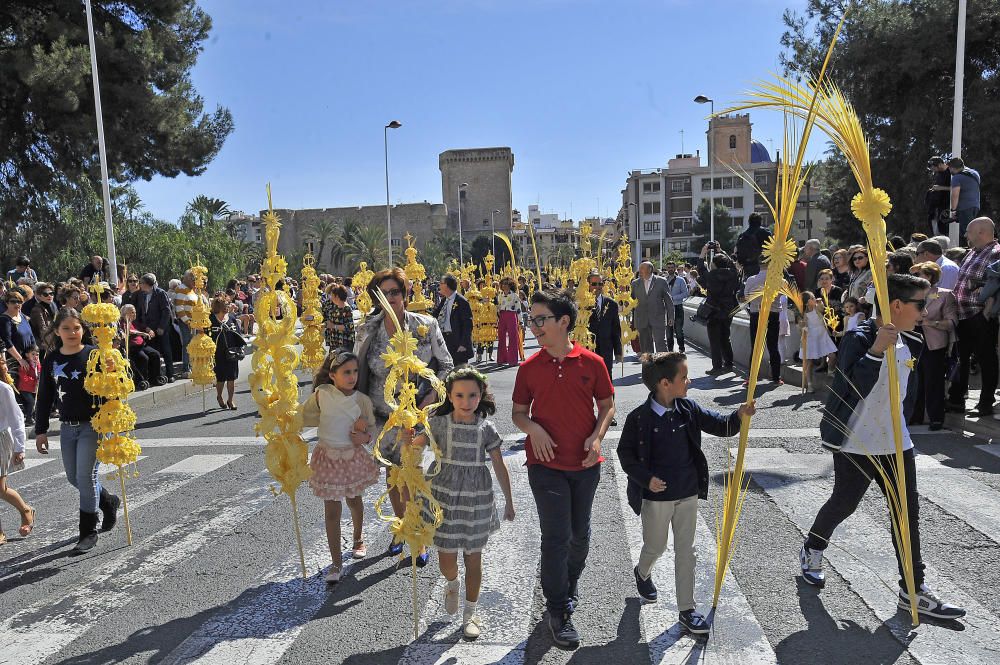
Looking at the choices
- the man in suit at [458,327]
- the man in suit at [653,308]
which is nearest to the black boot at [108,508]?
the man in suit at [458,327]

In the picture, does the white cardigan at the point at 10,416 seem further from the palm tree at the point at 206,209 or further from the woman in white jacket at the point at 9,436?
the palm tree at the point at 206,209

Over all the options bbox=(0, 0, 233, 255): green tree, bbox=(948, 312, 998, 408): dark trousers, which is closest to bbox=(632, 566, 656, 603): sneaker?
bbox=(948, 312, 998, 408): dark trousers

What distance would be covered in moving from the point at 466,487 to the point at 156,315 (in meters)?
10.5

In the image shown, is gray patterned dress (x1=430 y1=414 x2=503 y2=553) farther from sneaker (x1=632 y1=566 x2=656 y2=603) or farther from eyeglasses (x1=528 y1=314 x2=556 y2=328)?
sneaker (x1=632 y1=566 x2=656 y2=603)

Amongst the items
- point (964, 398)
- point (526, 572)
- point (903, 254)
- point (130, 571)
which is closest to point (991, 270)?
point (964, 398)

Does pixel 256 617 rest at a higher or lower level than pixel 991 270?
lower

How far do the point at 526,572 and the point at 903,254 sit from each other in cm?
358

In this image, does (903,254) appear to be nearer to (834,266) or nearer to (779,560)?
(779,560)

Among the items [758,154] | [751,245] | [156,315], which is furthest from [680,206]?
[156,315]

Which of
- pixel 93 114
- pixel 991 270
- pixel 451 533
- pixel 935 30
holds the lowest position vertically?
pixel 451 533

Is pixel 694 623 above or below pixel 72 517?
above

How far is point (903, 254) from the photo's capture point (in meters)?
5.38

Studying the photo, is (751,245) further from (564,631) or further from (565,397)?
(564,631)

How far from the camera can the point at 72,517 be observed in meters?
5.94
